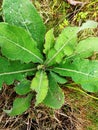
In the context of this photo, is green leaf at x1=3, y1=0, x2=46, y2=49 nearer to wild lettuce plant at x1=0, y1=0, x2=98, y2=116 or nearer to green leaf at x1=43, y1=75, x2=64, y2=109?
wild lettuce plant at x1=0, y1=0, x2=98, y2=116

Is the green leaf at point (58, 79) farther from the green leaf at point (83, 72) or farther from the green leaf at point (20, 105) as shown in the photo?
the green leaf at point (20, 105)

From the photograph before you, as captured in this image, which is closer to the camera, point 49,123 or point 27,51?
point 27,51

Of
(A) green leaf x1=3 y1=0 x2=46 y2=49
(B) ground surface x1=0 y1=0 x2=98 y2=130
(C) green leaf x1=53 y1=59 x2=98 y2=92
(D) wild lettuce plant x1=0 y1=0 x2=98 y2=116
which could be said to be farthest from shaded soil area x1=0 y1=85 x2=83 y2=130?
(A) green leaf x1=3 y1=0 x2=46 y2=49

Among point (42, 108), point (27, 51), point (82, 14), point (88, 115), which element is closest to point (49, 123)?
point (42, 108)

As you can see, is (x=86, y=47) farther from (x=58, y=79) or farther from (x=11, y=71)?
(x=11, y=71)

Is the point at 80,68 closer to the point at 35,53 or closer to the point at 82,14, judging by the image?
the point at 35,53

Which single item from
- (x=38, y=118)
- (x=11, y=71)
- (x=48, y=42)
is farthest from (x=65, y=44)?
(x=38, y=118)

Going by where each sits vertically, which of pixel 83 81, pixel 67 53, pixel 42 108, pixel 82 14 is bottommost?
pixel 42 108
